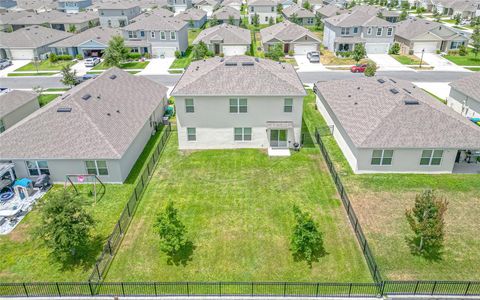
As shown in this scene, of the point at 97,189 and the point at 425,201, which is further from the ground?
the point at 425,201

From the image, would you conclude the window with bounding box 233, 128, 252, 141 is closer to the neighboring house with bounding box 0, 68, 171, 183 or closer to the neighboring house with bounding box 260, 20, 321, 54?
the neighboring house with bounding box 0, 68, 171, 183

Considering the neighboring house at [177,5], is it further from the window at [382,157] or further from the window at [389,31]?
the window at [382,157]

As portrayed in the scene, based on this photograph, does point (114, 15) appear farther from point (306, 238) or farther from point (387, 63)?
point (306, 238)

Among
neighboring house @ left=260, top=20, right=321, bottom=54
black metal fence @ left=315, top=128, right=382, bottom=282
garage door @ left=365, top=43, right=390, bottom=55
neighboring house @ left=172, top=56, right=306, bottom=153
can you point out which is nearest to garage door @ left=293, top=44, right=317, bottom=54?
neighboring house @ left=260, top=20, right=321, bottom=54

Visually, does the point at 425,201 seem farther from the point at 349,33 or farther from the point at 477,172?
the point at 349,33

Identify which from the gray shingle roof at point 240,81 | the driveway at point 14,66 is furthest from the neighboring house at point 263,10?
the gray shingle roof at point 240,81

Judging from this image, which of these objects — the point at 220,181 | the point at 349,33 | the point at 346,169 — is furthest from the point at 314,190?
the point at 349,33
